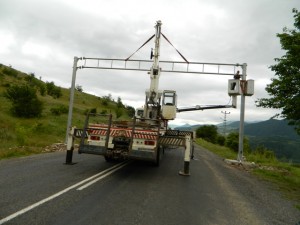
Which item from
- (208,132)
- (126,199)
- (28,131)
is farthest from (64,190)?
(208,132)

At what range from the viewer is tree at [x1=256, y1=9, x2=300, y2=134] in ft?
38.0

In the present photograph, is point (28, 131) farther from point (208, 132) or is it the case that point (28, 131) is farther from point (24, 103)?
point (208, 132)

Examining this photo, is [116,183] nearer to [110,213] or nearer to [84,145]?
[84,145]

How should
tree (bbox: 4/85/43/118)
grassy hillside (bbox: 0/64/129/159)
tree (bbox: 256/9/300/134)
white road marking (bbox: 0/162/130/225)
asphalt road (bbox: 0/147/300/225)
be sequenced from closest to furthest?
white road marking (bbox: 0/162/130/225), asphalt road (bbox: 0/147/300/225), tree (bbox: 256/9/300/134), grassy hillside (bbox: 0/64/129/159), tree (bbox: 4/85/43/118)

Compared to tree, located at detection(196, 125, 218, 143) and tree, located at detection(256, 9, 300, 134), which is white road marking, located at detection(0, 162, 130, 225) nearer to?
tree, located at detection(256, 9, 300, 134)

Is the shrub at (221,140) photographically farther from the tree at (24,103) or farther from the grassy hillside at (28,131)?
the tree at (24,103)

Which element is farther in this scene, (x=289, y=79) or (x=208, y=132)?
(x=208, y=132)

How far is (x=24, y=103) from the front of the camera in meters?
34.1

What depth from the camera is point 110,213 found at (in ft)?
18.4

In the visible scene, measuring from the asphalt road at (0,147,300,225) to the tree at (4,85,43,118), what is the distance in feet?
81.7

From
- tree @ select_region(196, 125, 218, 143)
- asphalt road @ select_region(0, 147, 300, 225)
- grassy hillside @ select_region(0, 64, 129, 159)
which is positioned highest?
tree @ select_region(196, 125, 218, 143)

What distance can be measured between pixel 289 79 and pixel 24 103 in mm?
30016

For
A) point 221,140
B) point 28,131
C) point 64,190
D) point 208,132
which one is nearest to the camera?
point 64,190

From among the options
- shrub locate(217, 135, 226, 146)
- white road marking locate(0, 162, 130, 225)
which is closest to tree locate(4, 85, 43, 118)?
white road marking locate(0, 162, 130, 225)
